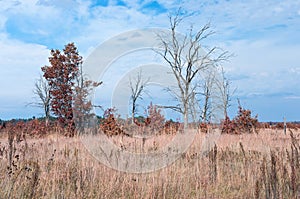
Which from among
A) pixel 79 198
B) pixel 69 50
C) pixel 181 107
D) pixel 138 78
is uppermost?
pixel 69 50

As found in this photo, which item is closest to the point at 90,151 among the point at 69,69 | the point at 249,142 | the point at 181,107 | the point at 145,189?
the point at 145,189

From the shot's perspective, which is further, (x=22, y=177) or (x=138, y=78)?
(x=138, y=78)

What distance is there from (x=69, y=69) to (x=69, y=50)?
2.09 meters

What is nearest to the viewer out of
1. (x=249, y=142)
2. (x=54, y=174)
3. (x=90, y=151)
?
(x=54, y=174)

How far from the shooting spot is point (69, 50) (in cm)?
3052

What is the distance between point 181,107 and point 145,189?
21.1 meters

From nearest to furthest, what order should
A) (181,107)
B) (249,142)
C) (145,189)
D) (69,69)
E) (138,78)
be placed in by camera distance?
(145,189) < (249,142) < (181,107) < (138,78) < (69,69)

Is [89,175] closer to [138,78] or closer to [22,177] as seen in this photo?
[22,177]

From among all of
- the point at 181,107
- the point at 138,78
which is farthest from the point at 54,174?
the point at 138,78

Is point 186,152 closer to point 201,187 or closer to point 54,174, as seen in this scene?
point 201,187

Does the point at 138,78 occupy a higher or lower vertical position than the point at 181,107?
higher

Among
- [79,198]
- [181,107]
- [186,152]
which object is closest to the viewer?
[79,198]

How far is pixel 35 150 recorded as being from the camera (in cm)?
729

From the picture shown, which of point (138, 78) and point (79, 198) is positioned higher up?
point (138, 78)
